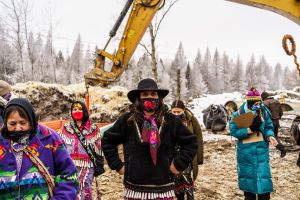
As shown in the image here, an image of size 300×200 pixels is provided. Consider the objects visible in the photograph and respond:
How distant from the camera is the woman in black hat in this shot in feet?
8.95

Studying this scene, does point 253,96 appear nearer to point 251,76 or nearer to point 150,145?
point 150,145

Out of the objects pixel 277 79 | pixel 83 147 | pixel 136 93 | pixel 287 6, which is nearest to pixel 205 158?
pixel 287 6

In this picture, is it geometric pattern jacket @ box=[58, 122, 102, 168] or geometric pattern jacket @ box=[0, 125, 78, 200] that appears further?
geometric pattern jacket @ box=[58, 122, 102, 168]

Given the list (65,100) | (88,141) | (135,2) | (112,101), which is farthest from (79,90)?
(88,141)

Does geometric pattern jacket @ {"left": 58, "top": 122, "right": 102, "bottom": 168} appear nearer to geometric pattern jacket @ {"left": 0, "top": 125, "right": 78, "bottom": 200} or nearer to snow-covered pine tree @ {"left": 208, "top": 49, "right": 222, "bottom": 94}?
geometric pattern jacket @ {"left": 0, "top": 125, "right": 78, "bottom": 200}

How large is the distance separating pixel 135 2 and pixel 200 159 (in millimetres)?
3165

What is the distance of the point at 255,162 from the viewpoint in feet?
13.5

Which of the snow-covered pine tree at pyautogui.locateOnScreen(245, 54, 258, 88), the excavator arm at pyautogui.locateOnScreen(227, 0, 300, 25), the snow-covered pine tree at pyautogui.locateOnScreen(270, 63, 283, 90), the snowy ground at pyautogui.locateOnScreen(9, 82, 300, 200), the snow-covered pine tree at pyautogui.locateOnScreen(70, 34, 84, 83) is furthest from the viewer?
the snow-covered pine tree at pyautogui.locateOnScreen(270, 63, 283, 90)

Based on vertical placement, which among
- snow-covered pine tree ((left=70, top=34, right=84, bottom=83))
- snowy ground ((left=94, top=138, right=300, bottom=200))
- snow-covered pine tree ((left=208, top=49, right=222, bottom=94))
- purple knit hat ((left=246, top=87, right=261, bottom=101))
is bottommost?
snowy ground ((left=94, top=138, right=300, bottom=200))

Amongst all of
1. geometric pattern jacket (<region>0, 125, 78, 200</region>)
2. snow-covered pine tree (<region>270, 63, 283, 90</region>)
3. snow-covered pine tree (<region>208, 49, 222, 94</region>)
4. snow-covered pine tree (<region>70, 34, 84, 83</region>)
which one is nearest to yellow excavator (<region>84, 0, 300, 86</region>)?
geometric pattern jacket (<region>0, 125, 78, 200</region>)

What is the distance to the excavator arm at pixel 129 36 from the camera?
5.62m

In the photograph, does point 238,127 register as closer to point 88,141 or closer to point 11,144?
point 88,141

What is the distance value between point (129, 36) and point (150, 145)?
3.47 m

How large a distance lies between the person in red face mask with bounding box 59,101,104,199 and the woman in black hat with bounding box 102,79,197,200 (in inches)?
47.8
